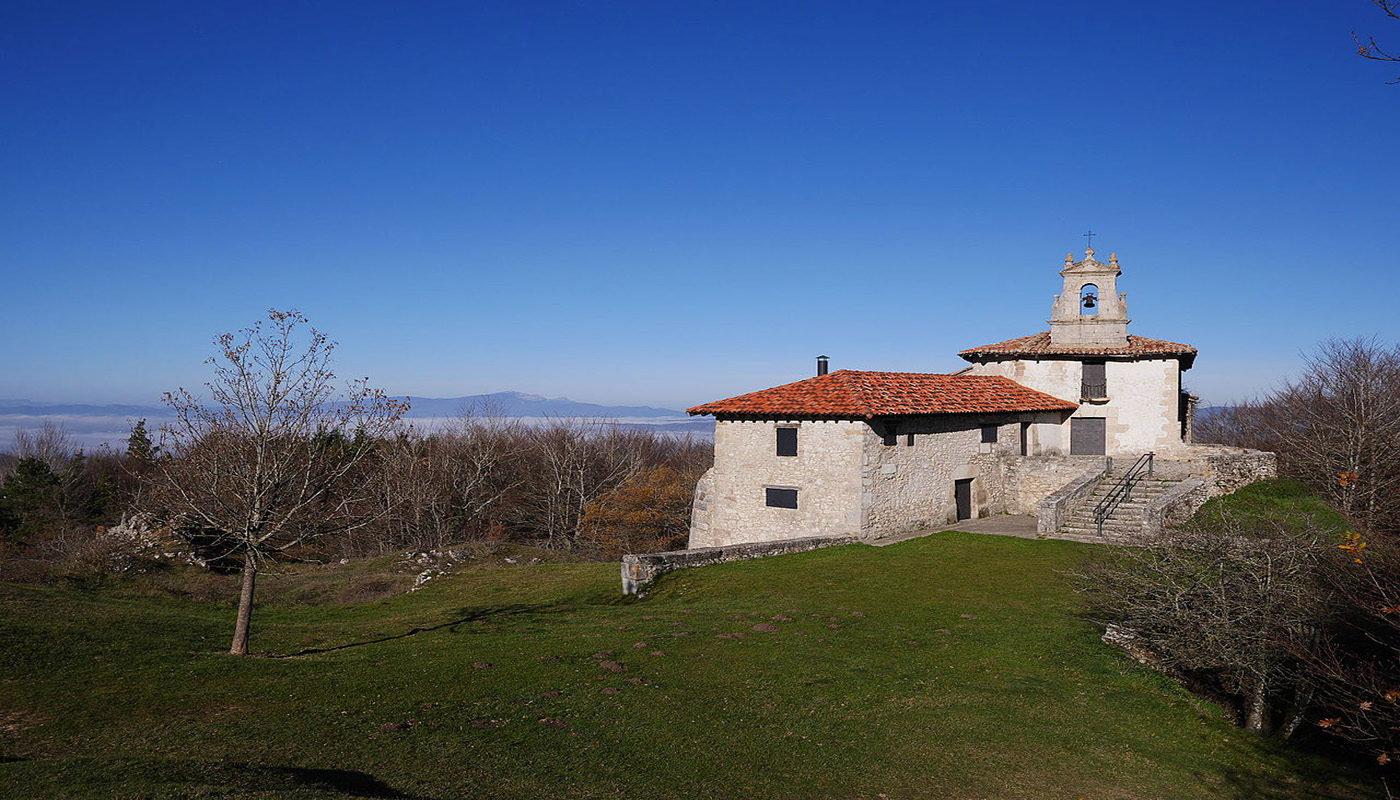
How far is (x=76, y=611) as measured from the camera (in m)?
16.5

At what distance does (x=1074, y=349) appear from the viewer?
104 ft

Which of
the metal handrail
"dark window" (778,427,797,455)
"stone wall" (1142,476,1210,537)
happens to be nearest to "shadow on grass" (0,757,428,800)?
"dark window" (778,427,797,455)

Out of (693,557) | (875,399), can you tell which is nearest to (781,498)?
(875,399)

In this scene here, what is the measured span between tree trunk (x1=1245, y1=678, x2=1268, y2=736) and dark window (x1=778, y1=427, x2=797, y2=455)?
15.1 meters

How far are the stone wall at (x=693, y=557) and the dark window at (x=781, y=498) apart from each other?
94.0 inches

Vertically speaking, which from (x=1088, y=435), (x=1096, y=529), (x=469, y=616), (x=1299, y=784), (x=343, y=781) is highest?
(x=1088, y=435)

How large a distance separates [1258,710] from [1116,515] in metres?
13.8

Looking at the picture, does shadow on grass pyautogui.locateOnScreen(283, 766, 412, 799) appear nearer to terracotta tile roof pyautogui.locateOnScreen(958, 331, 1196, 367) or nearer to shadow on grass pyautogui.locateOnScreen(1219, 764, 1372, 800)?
shadow on grass pyautogui.locateOnScreen(1219, 764, 1372, 800)

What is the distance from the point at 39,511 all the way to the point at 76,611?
4229 centimetres

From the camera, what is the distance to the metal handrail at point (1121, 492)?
926 inches

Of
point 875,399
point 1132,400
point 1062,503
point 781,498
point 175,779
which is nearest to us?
point 175,779

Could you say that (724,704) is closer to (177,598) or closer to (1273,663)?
(1273,663)

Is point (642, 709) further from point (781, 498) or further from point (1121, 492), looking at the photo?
point (1121, 492)

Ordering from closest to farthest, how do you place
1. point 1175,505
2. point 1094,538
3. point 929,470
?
point 1094,538, point 1175,505, point 929,470
